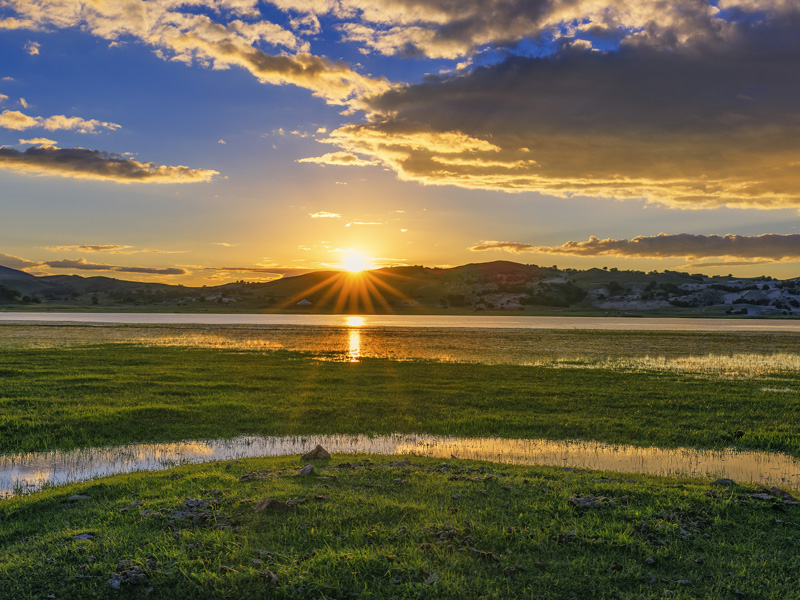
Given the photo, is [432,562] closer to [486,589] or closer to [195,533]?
[486,589]

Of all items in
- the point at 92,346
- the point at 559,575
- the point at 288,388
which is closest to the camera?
the point at 559,575

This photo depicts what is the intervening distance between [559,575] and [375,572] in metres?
3.39

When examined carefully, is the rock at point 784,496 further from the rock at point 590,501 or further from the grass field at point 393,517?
the rock at point 590,501

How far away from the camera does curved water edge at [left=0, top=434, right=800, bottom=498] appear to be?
17188 millimetres

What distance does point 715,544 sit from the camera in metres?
10.6

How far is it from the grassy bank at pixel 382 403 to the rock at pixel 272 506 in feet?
37.3

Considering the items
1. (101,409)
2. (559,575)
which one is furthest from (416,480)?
(101,409)

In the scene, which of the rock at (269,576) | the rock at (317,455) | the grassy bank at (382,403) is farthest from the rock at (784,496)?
the rock at (317,455)

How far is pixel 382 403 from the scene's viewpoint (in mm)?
28484

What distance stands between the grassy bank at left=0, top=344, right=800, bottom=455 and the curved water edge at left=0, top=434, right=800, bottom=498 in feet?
3.74

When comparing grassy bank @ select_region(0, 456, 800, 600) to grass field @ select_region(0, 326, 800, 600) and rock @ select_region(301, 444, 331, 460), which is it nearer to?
grass field @ select_region(0, 326, 800, 600)

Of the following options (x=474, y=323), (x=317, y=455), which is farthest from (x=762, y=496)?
(x=474, y=323)

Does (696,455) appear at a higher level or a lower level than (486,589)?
lower

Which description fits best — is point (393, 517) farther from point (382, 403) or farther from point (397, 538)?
point (382, 403)
